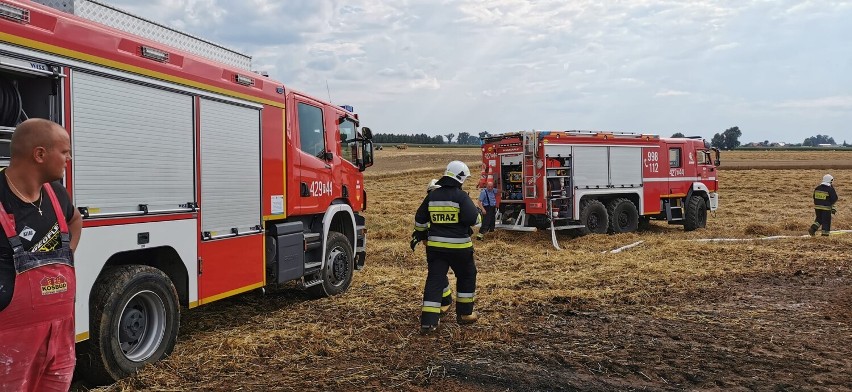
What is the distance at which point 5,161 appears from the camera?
12.8ft

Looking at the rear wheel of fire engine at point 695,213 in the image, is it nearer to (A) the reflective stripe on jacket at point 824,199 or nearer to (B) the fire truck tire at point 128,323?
(A) the reflective stripe on jacket at point 824,199

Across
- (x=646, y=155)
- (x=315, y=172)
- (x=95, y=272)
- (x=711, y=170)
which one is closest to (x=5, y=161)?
(x=95, y=272)

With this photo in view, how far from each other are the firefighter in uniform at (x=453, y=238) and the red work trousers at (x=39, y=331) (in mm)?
4099

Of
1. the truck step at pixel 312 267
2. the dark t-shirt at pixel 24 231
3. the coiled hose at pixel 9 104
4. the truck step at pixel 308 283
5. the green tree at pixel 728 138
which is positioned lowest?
the truck step at pixel 308 283

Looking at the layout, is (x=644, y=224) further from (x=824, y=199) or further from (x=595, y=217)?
(x=824, y=199)

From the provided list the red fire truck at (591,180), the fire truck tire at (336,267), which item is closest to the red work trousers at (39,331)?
the fire truck tire at (336,267)

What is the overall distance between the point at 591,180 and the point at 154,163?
39.6 ft

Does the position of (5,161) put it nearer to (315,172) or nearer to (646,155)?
(315,172)

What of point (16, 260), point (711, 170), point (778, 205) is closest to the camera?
point (16, 260)

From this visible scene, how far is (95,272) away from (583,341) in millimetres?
4277

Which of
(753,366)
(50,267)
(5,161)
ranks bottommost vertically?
(753,366)

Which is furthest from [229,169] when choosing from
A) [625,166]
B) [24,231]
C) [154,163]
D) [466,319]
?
[625,166]

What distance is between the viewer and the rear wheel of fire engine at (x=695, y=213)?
17250mm

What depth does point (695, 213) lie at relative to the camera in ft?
56.6
